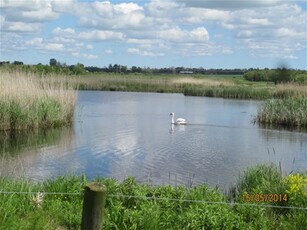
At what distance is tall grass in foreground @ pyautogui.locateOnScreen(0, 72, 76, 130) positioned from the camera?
16.9 m

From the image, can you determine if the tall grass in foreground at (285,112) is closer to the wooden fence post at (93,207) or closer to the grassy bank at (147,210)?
the grassy bank at (147,210)

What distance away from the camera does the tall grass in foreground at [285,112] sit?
23.7 m

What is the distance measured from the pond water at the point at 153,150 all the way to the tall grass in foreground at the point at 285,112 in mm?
1115

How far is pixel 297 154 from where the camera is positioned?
50.5 feet

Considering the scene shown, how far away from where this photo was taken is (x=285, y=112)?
24.2 m

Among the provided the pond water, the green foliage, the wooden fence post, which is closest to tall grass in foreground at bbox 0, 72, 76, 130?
the pond water

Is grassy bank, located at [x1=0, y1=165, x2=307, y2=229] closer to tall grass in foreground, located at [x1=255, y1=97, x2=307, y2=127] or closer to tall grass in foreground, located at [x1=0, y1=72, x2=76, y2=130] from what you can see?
tall grass in foreground, located at [x1=0, y1=72, x2=76, y2=130]

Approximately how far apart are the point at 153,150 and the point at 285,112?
37.2 feet

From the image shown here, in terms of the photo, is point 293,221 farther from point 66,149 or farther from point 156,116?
point 156,116

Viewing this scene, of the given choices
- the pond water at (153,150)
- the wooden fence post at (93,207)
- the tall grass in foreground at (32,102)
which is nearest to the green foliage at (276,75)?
the pond water at (153,150)

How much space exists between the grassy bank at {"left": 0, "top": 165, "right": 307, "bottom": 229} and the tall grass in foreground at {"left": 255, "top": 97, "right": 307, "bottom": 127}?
17826 millimetres

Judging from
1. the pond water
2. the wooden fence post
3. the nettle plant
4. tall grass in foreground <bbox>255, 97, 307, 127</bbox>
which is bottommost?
the pond water

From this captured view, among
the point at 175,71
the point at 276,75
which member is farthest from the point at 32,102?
the point at 175,71

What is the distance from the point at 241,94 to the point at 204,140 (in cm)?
2626
